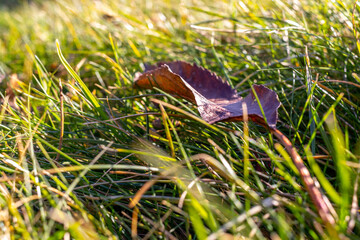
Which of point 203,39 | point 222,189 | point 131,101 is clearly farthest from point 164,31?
point 222,189

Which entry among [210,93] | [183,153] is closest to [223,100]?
[210,93]

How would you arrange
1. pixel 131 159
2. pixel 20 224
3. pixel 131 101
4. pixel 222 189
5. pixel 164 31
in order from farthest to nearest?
pixel 164 31
pixel 131 101
pixel 131 159
pixel 222 189
pixel 20 224

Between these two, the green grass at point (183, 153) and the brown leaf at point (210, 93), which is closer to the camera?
the green grass at point (183, 153)

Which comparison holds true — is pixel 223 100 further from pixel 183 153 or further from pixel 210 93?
pixel 183 153

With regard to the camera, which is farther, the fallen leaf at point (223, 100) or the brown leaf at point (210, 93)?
the brown leaf at point (210, 93)

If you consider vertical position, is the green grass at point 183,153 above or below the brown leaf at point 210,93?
below

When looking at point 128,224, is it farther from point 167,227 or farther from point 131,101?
point 131,101
